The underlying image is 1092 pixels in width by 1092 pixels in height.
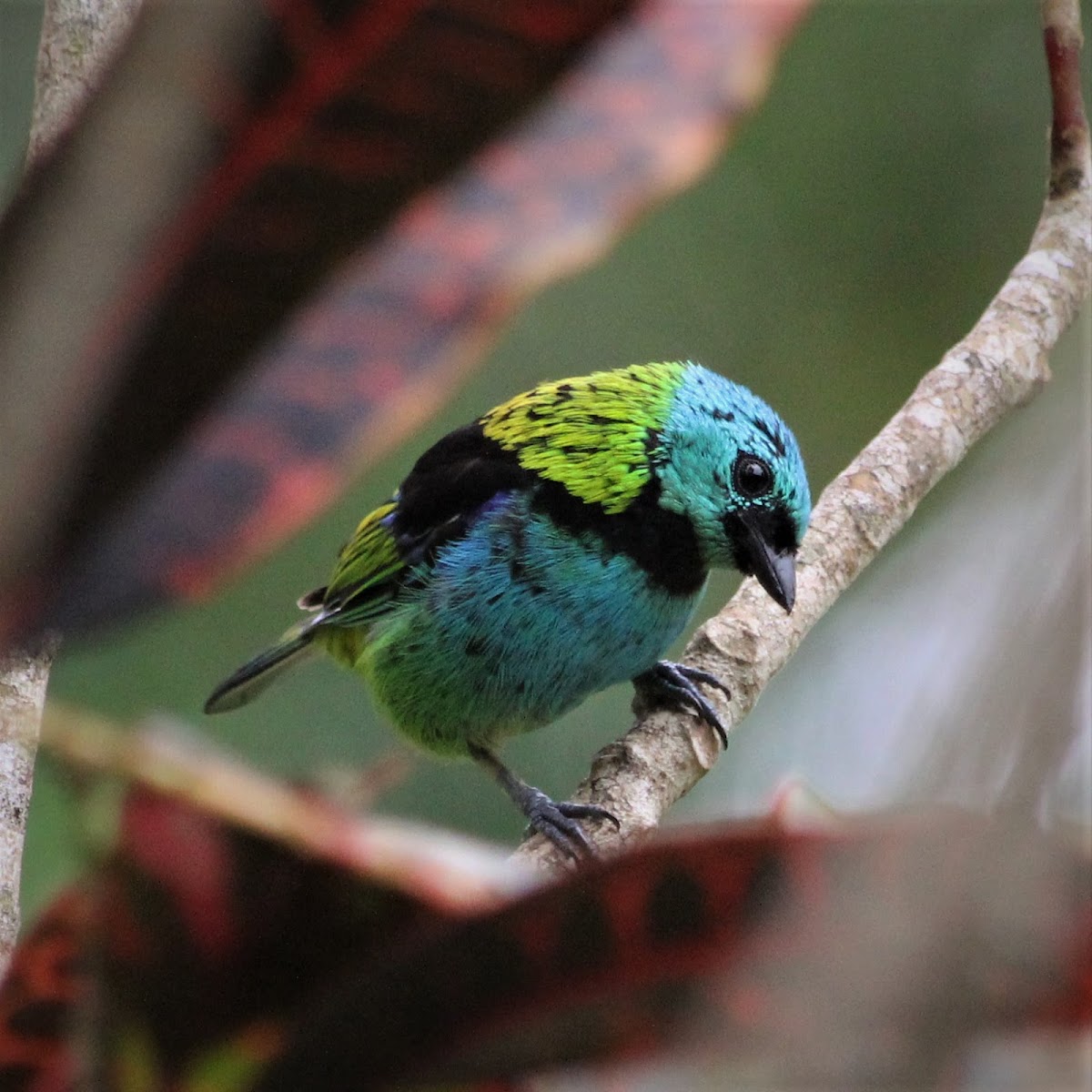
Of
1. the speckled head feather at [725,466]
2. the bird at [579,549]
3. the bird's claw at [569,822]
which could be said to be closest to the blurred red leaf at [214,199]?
the bird's claw at [569,822]

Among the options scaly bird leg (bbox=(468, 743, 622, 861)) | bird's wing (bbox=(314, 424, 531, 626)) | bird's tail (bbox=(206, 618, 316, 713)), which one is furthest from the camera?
bird's tail (bbox=(206, 618, 316, 713))

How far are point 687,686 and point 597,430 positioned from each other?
62 centimetres

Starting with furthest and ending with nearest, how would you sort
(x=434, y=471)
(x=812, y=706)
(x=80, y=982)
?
(x=434, y=471)
(x=812, y=706)
(x=80, y=982)

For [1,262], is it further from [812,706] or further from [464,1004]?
[812,706]

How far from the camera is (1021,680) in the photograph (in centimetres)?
50

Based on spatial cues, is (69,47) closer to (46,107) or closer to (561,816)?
(46,107)

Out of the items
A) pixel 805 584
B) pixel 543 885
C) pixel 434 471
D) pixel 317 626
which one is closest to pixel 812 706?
pixel 543 885

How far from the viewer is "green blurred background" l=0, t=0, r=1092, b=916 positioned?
582mm

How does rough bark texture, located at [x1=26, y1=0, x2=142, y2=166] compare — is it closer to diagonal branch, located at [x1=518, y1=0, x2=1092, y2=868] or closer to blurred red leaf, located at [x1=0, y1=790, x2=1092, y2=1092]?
blurred red leaf, located at [x1=0, y1=790, x2=1092, y2=1092]

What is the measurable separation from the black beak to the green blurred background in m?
0.16

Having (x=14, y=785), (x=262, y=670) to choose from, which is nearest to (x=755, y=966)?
(x=14, y=785)

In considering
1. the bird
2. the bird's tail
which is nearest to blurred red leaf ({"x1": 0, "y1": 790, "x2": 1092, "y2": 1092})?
the bird

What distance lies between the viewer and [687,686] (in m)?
2.88

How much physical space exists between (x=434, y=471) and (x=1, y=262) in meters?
A: 2.89
